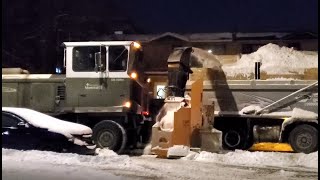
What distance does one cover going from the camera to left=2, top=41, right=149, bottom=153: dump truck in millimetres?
12820

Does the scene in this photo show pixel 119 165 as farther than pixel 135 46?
No

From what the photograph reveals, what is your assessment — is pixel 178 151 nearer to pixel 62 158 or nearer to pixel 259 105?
pixel 62 158

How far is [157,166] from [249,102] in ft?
16.6

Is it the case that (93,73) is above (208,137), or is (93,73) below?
above

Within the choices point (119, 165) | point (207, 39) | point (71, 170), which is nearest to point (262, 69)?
point (119, 165)

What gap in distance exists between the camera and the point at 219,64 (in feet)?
48.0

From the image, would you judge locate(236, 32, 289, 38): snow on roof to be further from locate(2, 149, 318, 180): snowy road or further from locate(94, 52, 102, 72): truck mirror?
locate(2, 149, 318, 180): snowy road

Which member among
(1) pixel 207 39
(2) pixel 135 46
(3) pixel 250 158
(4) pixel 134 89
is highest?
(1) pixel 207 39

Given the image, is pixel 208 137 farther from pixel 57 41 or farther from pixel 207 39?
pixel 57 41

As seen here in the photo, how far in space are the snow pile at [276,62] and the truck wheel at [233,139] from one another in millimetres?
1729

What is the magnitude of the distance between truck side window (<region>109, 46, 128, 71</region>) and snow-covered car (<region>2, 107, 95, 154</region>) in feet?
7.76

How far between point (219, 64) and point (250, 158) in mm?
3909

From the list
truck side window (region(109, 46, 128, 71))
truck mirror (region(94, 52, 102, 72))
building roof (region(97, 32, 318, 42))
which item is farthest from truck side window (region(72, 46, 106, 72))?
building roof (region(97, 32, 318, 42))

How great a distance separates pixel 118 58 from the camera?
1294 cm
